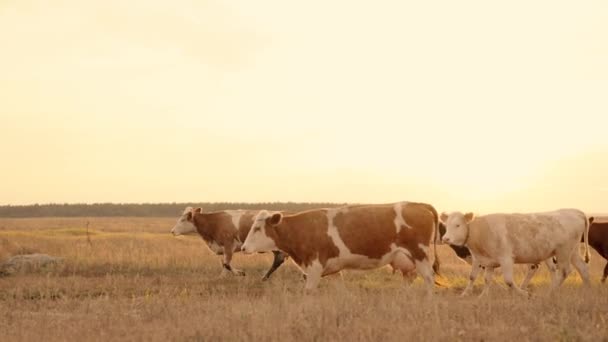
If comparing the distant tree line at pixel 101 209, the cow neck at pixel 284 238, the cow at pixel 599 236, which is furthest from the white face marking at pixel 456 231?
the distant tree line at pixel 101 209

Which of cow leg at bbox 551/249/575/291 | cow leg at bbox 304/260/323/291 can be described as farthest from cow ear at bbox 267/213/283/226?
cow leg at bbox 551/249/575/291

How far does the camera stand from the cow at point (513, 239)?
13.2 metres

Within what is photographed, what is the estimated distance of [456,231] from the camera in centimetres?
1355

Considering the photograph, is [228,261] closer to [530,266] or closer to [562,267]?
[530,266]

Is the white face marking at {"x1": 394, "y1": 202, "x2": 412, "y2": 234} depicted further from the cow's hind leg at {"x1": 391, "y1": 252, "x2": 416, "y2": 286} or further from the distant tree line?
the distant tree line

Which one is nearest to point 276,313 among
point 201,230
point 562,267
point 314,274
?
point 314,274

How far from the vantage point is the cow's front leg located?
728 inches

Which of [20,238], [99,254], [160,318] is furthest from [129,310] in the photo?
[20,238]

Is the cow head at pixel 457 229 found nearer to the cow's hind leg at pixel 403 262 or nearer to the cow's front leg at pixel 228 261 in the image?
the cow's hind leg at pixel 403 262

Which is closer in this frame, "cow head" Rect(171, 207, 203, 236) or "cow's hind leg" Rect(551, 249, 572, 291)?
"cow's hind leg" Rect(551, 249, 572, 291)

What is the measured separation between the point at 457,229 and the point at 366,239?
5.80 feet

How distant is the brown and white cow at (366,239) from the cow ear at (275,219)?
1.50ft

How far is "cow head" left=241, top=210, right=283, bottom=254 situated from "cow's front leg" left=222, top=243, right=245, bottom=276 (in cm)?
403

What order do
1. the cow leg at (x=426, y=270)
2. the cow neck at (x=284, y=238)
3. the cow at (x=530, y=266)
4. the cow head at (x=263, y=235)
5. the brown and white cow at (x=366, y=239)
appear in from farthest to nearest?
the cow at (x=530, y=266), the cow head at (x=263, y=235), the cow neck at (x=284, y=238), the brown and white cow at (x=366, y=239), the cow leg at (x=426, y=270)
